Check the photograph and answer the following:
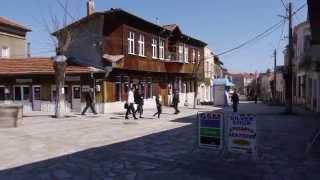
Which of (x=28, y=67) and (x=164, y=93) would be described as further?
(x=164, y=93)

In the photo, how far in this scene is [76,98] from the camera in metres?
33.2

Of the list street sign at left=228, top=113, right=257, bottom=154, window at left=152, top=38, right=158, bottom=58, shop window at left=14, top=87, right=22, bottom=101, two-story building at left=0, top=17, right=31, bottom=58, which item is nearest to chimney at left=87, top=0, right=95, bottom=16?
window at left=152, top=38, right=158, bottom=58

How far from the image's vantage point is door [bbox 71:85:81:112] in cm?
3309

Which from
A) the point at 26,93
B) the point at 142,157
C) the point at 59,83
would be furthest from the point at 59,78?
the point at 142,157

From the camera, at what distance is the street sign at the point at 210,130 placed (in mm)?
12742

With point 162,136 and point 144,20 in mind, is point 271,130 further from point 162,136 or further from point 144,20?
point 144,20

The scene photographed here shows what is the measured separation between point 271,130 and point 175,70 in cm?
2419

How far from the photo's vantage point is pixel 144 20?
3734cm

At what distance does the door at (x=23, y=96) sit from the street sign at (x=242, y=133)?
80.1 feet

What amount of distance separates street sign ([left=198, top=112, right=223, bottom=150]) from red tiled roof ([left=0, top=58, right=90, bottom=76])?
21.0m

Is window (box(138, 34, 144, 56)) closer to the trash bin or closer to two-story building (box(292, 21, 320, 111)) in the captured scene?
two-story building (box(292, 21, 320, 111))

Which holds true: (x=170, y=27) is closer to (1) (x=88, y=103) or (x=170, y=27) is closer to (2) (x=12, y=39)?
(2) (x=12, y=39)

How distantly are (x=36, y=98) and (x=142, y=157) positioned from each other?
22946 millimetres

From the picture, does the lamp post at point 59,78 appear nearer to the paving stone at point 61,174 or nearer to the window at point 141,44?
the window at point 141,44
